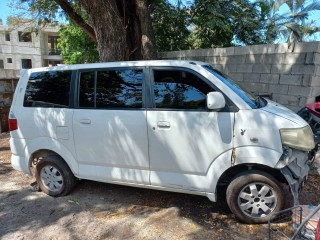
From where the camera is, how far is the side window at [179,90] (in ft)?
10.2

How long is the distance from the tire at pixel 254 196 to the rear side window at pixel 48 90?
2471 millimetres

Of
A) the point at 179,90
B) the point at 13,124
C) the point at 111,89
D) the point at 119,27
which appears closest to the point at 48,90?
the point at 13,124

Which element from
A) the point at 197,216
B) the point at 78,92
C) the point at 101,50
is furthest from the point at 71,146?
the point at 101,50

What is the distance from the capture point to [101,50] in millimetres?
6168

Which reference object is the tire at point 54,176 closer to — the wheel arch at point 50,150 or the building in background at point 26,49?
the wheel arch at point 50,150

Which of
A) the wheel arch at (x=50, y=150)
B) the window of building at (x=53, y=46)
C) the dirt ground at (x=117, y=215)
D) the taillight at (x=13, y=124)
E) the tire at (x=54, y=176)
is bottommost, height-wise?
the dirt ground at (x=117, y=215)

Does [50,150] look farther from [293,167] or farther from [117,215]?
[293,167]

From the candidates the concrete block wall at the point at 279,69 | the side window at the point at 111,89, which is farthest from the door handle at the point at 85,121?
the concrete block wall at the point at 279,69

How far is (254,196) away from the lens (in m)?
3.02

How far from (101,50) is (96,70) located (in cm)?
280

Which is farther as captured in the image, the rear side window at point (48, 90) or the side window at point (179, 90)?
the rear side window at point (48, 90)

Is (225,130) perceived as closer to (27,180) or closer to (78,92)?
(78,92)

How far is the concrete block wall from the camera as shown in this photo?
5148mm

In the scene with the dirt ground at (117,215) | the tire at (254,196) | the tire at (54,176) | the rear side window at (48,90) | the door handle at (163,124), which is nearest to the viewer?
the tire at (254,196)
